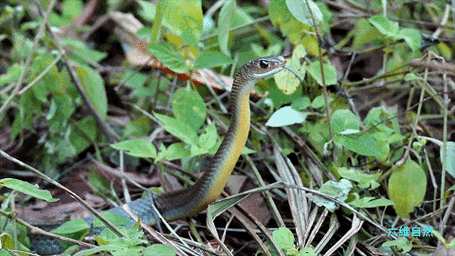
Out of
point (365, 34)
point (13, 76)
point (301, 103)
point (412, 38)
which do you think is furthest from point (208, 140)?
point (13, 76)

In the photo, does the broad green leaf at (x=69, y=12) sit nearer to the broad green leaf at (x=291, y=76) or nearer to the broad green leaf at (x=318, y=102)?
the broad green leaf at (x=291, y=76)

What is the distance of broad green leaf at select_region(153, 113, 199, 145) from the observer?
8.52ft

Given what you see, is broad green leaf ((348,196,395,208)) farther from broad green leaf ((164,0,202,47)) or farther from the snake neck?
broad green leaf ((164,0,202,47))

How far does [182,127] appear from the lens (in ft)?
8.73

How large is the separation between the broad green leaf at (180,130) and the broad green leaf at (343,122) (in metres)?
0.73

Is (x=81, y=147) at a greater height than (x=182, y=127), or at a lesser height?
lesser

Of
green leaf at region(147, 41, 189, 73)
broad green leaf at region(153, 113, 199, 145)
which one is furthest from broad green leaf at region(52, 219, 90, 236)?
green leaf at region(147, 41, 189, 73)

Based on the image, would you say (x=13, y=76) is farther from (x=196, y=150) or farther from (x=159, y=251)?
(x=159, y=251)

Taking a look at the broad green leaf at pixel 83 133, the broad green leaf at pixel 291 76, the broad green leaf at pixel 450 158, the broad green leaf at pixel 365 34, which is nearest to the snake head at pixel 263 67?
the broad green leaf at pixel 291 76

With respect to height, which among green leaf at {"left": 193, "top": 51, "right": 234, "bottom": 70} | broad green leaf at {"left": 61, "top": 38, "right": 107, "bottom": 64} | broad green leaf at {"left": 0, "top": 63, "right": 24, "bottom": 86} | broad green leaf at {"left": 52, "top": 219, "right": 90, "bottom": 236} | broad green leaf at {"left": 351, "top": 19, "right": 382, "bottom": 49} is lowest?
broad green leaf at {"left": 52, "top": 219, "right": 90, "bottom": 236}

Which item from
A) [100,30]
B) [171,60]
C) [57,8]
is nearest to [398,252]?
[171,60]

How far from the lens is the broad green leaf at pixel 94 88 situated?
3527 mm

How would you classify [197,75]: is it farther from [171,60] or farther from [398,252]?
[398,252]

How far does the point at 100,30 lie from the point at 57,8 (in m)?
0.75
